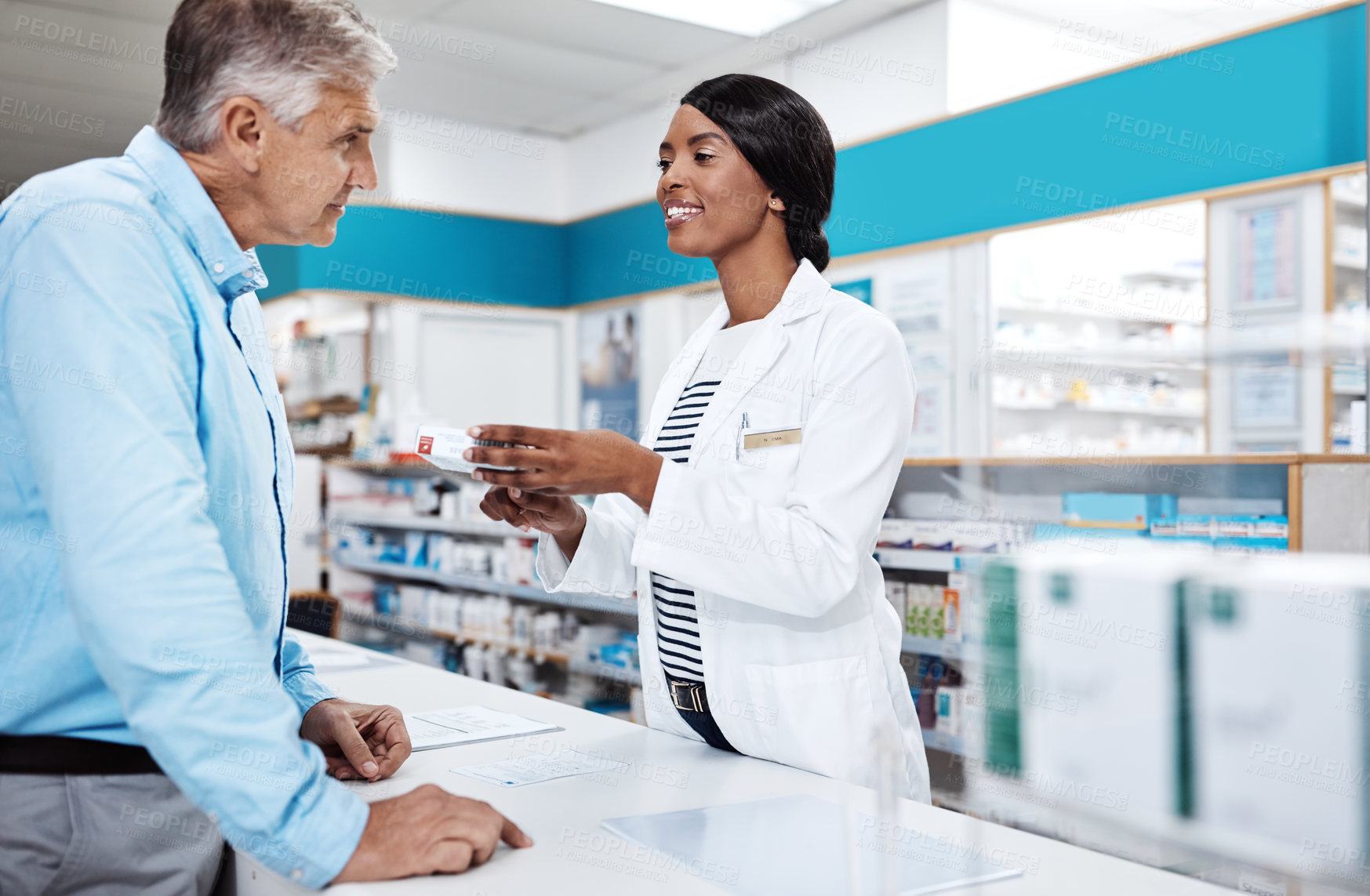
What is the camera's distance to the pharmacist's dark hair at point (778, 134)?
1.85 meters

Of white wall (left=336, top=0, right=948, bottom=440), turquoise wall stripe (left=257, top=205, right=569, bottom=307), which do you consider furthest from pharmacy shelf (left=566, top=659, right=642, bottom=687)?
turquoise wall stripe (left=257, top=205, right=569, bottom=307)

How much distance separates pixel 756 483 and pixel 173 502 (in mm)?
964

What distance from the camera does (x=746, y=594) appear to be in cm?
154

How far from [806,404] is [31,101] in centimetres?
713

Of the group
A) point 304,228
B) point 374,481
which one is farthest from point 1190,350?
point 374,481

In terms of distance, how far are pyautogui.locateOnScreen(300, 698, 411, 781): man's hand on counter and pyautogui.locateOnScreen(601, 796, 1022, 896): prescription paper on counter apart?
387 millimetres

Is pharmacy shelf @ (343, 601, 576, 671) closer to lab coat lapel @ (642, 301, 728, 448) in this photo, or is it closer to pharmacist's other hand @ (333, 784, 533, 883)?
lab coat lapel @ (642, 301, 728, 448)

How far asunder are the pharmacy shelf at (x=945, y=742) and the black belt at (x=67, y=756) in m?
2.88

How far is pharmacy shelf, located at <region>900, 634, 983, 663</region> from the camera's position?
3.50 metres

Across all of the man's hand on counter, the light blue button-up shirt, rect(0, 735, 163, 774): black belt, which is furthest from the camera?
the man's hand on counter

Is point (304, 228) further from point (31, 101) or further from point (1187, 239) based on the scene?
point (31, 101)

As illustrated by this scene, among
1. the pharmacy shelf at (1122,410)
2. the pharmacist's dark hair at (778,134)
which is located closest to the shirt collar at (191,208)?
the pharmacist's dark hair at (778,134)

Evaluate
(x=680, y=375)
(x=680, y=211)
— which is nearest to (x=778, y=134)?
(x=680, y=211)

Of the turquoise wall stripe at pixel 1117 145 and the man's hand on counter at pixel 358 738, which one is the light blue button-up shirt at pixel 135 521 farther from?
the turquoise wall stripe at pixel 1117 145
